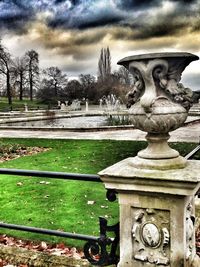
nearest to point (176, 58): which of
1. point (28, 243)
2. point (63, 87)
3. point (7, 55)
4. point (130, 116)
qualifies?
point (130, 116)

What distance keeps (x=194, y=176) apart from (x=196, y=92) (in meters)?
0.65

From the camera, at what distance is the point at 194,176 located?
9.63 ft

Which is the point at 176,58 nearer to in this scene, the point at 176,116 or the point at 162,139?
the point at 176,116

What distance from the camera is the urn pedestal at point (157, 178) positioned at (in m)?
3.01

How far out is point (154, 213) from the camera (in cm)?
312

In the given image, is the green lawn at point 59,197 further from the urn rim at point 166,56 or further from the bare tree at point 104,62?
the bare tree at point 104,62

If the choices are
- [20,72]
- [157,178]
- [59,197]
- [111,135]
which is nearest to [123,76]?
[20,72]

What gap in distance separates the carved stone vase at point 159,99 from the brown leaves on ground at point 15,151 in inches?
333

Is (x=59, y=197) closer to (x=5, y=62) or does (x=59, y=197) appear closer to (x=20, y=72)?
(x=5, y=62)

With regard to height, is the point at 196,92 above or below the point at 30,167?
above

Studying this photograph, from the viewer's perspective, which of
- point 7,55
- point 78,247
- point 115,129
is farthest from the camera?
point 7,55

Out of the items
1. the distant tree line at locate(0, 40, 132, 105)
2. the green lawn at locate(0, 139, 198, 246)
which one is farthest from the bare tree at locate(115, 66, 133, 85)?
the green lawn at locate(0, 139, 198, 246)

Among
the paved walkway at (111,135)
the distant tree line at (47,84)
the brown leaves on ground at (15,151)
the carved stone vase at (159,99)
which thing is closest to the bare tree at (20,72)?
the distant tree line at (47,84)

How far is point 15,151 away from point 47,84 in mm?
73143
